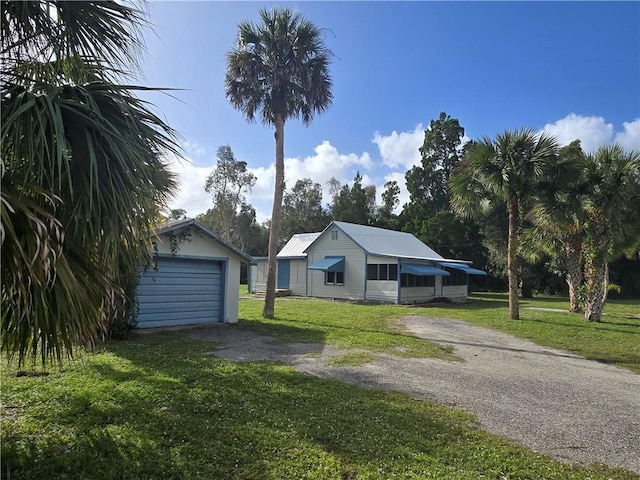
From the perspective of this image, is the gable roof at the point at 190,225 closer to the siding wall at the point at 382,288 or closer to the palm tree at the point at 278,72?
the palm tree at the point at 278,72

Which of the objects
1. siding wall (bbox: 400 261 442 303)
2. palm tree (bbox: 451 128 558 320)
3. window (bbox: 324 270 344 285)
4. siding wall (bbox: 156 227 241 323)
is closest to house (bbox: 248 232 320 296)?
window (bbox: 324 270 344 285)

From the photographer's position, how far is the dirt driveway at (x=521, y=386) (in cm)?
418

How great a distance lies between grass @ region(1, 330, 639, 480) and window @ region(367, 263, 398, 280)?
52.1 feet

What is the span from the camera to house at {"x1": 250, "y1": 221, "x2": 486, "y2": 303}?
841 inches

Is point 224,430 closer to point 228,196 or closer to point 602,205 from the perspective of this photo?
point 602,205

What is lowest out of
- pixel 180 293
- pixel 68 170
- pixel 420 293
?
pixel 420 293

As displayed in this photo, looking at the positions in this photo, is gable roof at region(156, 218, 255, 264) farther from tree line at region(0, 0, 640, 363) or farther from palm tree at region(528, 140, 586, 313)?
palm tree at region(528, 140, 586, 313)

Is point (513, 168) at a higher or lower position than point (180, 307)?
higher

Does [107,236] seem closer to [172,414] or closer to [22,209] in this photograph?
[22,209]

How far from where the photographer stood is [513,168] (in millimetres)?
13719

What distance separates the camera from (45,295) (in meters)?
2.61

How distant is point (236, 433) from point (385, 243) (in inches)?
828

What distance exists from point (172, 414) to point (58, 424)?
1080mm

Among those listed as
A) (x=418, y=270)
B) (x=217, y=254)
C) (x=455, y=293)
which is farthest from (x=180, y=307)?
(x=455, y=293)
